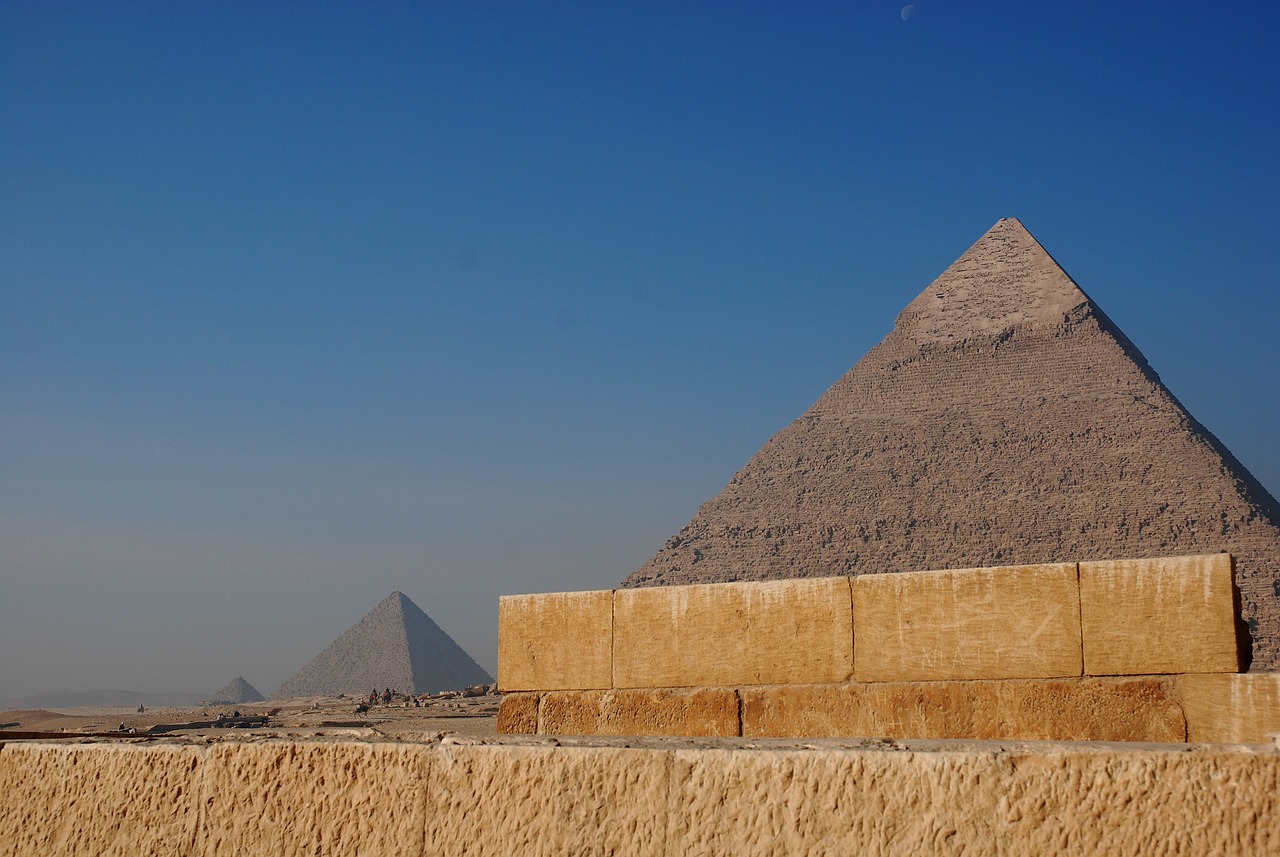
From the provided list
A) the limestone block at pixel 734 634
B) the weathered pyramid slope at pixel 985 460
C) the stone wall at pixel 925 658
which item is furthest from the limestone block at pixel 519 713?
the weathered pyramid slope at pixel 985 460

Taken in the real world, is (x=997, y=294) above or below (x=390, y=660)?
above

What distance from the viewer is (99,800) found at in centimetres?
234

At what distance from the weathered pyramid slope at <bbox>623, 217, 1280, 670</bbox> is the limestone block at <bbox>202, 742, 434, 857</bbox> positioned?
9996 centimetres

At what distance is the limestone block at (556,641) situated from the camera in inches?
162

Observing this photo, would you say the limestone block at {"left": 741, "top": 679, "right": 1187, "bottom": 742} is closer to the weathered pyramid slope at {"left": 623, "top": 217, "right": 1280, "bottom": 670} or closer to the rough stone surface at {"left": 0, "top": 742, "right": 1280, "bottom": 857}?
the rough stone surface at {"left": 0, "top": 742, "right": 1280, "bottom": 857}

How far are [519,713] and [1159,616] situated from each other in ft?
6.51

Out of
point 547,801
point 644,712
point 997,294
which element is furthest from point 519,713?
point 997,294

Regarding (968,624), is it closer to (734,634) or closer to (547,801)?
(734,634)

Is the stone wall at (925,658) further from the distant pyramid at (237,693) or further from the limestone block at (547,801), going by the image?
the distant pyramid at (237,693)

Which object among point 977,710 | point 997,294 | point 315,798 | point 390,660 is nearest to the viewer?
point 315,798

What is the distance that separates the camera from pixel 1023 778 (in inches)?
68.0

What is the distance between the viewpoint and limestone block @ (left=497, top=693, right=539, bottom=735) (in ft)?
13.9

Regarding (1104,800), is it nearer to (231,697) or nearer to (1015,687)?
(1015,687)

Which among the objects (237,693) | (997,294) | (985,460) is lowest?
(237,693)
